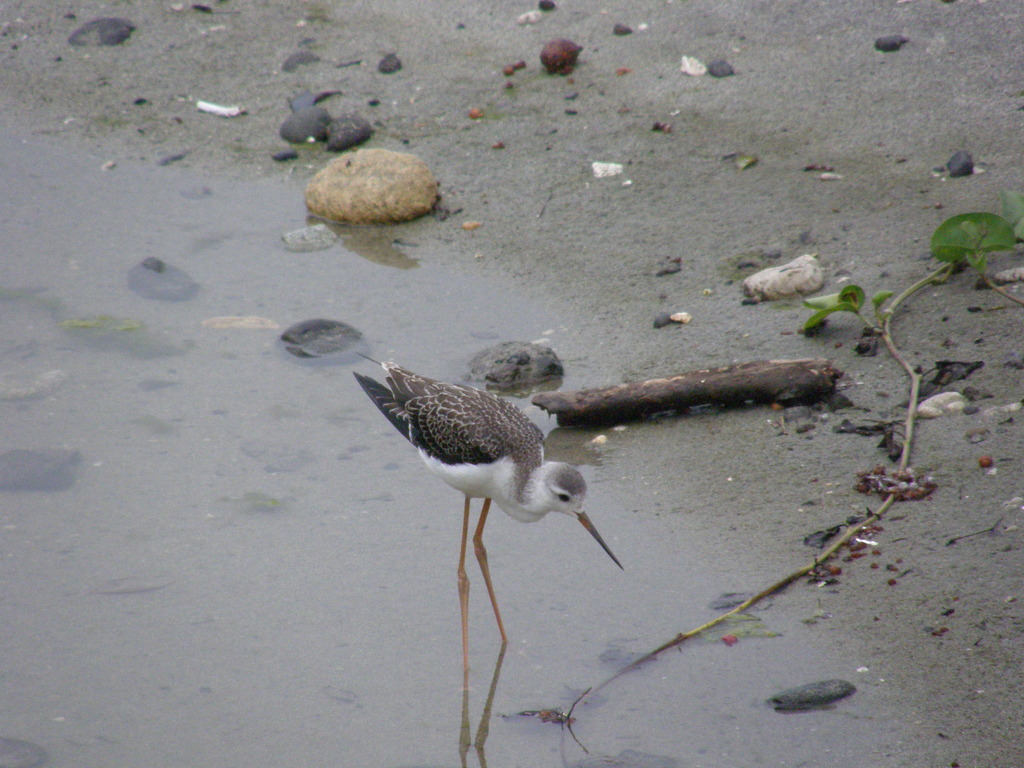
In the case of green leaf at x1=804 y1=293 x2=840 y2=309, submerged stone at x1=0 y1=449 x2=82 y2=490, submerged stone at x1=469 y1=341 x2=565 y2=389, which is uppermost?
green leaf at x1=804 y1=293 x2=840 y2=309

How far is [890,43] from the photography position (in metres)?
7.93

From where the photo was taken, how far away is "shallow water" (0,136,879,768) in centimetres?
372

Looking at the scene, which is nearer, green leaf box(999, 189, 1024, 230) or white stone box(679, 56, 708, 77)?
green leaf box(999, 189, 1024, 230)

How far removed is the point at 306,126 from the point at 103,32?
2.97m

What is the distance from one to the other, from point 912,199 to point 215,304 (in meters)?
4.88

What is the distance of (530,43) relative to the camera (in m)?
9.00

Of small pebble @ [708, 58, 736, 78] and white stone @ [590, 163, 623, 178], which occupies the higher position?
small pebble @ [708, 58, 736, 78]

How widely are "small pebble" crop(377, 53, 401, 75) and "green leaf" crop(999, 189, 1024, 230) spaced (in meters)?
5.60

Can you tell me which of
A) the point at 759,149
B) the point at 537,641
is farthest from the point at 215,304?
the point at 759,149

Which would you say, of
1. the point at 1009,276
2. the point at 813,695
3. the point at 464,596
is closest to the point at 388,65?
the point at 1009,276

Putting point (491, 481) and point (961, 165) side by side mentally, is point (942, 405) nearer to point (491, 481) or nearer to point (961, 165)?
point (491, 481)

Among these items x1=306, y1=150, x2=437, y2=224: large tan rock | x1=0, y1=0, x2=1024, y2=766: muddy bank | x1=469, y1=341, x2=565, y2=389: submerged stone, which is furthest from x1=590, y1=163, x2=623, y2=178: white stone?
x1=469, y1=341, x2=565, y2=389: submerged stone

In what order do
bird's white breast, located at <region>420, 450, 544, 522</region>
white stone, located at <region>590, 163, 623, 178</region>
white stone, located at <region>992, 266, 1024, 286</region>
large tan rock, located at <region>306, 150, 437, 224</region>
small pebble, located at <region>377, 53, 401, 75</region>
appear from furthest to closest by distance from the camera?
small pebble, located at <region>377, 53, 401, 75</region>
white stone, located at <region>590, 163, 623, 178</region>
large tan rock, located at <region>306, 150, 437, 224</region>
white stone, located at <region>992, 266, 1024, 286</region>
bird's white breast, located at <region>420, 450, 544, 522</region>

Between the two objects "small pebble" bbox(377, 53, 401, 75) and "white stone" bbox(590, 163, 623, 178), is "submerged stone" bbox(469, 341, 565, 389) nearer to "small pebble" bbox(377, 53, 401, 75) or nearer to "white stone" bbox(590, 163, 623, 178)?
"white stone" bbox(590, 163, 623, 178)
